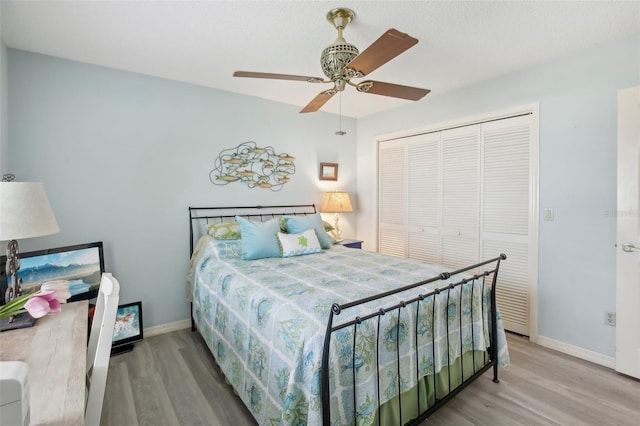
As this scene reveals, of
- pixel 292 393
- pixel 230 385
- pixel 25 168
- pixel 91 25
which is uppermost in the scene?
pixel 91 25

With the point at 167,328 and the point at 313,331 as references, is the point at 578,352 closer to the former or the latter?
the point at 313,331

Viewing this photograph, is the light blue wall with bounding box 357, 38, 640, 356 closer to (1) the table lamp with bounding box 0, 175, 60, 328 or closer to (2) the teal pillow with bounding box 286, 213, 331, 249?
(2) the teal pillow with bounding box 286, 213, 331, 249

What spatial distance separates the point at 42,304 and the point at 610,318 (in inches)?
142

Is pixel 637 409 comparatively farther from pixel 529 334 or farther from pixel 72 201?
pixel 72 201

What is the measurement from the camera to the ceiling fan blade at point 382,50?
1.45 meters

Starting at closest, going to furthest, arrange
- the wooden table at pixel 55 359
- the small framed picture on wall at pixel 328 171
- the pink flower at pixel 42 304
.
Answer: the wooden table at pixel 55 359 → the pink flower at pixel 42 304 → the small framed picture on wall at pixel 328 171

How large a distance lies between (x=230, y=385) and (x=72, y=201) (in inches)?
78.5

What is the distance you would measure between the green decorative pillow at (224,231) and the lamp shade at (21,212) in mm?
1518

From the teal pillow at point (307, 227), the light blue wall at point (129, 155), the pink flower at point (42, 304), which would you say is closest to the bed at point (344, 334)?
the teal pillow at point (307, 227)

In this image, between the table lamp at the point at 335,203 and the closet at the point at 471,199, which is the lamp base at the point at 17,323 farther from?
the closet at the point at 471,199

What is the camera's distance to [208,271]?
266 centimetres

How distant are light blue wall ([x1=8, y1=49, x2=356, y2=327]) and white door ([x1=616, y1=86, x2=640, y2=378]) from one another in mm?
3208

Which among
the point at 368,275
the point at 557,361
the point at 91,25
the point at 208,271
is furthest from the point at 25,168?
the point at 557,361

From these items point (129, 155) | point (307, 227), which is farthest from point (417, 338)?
point (129, 155)
